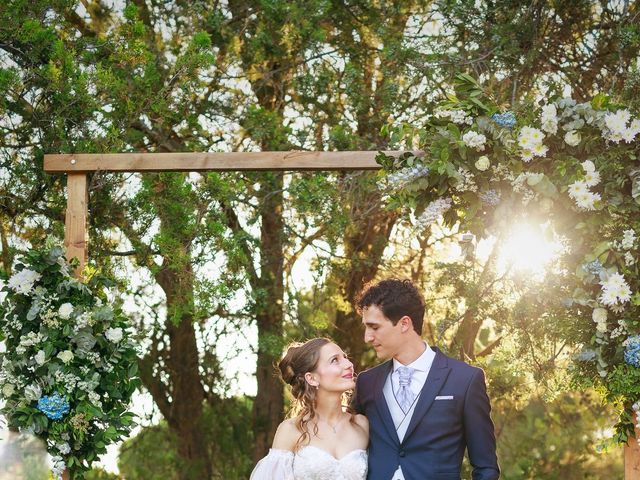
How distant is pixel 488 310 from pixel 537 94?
178 cm

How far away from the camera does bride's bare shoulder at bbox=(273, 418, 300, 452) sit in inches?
168

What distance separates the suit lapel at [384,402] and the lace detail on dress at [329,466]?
22 cm

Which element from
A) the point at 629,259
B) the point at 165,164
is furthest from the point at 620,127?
the point at 165,164

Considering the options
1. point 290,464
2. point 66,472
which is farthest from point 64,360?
point 290,464

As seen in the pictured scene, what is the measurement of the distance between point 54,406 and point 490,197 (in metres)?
2.35

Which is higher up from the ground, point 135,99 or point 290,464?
point 135,99

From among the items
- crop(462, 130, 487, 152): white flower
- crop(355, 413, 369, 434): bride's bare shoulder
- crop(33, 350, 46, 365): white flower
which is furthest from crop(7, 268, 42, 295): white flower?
crop(462, 130, 487, 152): white flower

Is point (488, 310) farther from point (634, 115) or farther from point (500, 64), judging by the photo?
point (634, 115)

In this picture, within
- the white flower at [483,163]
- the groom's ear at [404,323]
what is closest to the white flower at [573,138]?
the white flower at [483,163]

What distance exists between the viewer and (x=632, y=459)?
14.5ft

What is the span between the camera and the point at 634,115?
443 cm

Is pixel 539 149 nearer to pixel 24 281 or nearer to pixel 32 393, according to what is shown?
pixel 24 281

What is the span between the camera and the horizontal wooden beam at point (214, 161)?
16.0ft

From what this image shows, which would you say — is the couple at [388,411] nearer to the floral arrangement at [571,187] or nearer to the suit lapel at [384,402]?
the suit lapel at [384,402]
